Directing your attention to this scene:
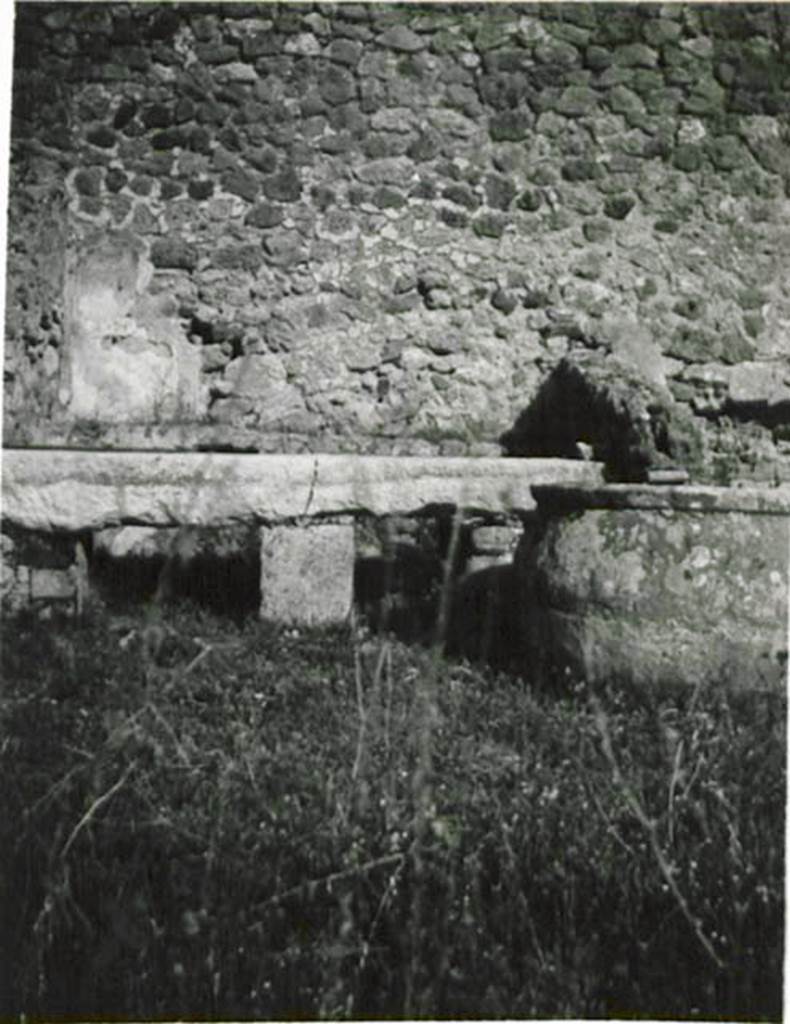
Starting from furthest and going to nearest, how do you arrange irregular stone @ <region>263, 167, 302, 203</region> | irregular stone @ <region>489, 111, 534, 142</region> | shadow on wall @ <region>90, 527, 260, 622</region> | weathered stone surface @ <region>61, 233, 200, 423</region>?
irregular stone @ <region>489, 111, 534, 142</region>, irregular stone @ <region>263, 167, 302, 203</region>, weathered stone surface @ <region>61, 233, 200, 423</region>, shadow on wall @ <region>90, 527, 260, 622</region>

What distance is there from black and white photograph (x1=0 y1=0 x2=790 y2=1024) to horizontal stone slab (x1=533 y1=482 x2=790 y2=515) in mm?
10

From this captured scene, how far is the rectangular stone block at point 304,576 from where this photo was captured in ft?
11.2

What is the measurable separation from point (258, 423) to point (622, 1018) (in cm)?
287

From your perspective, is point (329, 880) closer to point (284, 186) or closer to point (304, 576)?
point (304, 576)

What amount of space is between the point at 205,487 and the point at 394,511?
1.98 feet

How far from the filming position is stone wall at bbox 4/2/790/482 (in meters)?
4.34

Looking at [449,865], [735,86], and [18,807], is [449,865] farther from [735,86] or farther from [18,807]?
[735,86]

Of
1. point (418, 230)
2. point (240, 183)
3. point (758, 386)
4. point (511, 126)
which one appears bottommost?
point (758, 386)

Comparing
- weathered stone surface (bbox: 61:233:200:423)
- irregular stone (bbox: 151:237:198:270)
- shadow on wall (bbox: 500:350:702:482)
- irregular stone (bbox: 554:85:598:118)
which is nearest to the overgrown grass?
shadow on wall (bbox: 500:350:702:482)

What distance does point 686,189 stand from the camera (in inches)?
190

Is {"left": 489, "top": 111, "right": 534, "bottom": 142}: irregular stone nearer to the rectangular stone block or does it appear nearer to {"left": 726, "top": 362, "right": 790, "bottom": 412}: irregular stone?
{"left": 726, "top": 362, "right": 790, "bottom": 412}: irregular stone

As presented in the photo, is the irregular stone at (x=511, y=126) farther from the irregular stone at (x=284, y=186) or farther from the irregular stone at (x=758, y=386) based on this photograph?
the irregular stone at (x=758, y=386)

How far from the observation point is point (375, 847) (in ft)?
8.61

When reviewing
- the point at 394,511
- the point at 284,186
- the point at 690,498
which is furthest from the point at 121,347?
the point at 690,498
